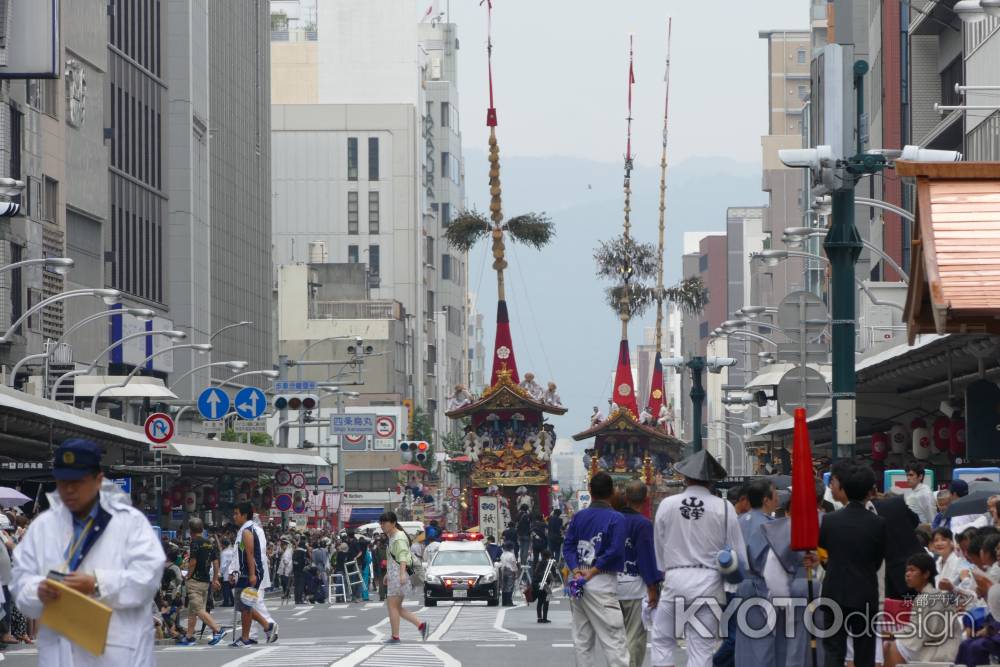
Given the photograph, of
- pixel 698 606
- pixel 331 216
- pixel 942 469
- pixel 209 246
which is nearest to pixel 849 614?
pixel 698 606

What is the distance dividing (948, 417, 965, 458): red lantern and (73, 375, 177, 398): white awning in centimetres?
2954

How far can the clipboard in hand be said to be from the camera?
9.03 m

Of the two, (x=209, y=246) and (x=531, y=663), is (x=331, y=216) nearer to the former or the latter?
(x=209, y=246)

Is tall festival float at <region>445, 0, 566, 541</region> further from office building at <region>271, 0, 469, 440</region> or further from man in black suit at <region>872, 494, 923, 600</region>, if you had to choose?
A: office building at <region>271, 0, 469, 440</region>

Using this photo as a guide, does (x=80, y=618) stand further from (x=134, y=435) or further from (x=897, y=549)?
(x=134, y=435)

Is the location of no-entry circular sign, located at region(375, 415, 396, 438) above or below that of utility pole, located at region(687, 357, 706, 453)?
below

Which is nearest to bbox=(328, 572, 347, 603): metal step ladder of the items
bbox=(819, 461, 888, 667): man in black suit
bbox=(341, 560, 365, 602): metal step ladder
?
bbox=(341, 560, 365, 602): metal step ladder

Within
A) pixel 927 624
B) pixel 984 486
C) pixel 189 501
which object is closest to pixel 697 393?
pixel 189 501

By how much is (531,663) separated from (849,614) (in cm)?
818

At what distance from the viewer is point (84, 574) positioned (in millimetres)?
9094

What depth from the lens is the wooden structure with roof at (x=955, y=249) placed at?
516 inches

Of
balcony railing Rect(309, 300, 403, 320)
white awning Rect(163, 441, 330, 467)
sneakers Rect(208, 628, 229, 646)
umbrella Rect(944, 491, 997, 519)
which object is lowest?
sneakers Rect(208, 628, 229, 646)

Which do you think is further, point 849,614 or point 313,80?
point 313,80

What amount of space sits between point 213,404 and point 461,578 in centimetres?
1071
